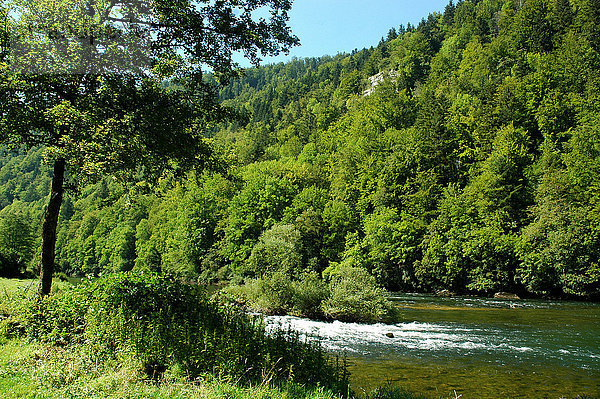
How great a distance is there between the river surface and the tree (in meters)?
5.76

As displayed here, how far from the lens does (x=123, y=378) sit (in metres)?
6.65

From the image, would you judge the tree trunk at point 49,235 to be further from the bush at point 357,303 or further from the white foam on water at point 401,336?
the bush at point 357,303

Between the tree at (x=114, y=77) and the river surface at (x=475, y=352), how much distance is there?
5.76 m

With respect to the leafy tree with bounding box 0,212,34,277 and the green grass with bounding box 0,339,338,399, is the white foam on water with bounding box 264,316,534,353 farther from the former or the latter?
the leafy tree with bounding box 0,212,34,277

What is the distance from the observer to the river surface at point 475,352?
10.9 meters

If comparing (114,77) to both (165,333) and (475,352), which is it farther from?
(475,352)

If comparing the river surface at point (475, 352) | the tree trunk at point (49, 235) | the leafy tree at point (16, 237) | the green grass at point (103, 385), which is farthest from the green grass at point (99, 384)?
the leafy tree at point (16, 237)

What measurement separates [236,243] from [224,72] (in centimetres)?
4387

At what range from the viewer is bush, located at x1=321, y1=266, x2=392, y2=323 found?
2261 cm

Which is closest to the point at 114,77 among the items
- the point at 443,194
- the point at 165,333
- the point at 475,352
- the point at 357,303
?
the point at 165,333

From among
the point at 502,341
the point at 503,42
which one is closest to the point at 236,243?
the point at 502,341

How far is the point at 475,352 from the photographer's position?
1492 cm

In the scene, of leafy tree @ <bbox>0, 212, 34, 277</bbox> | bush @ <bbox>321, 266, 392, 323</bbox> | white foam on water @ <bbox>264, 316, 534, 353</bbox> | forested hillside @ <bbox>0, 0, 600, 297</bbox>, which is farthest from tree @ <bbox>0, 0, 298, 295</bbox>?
leafy tree @ <bbox>0, 212, 34, 277</bbox>

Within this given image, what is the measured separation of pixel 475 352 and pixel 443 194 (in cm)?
3663
